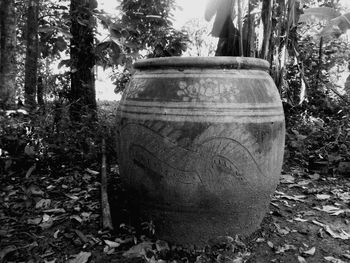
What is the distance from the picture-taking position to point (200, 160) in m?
1.88

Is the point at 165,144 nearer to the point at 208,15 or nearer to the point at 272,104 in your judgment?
the point at 272,104

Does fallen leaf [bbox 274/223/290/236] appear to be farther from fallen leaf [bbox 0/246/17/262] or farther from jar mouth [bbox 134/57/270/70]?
fallen leaf [bbox 0/246/17/262]

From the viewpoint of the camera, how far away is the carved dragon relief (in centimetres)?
188

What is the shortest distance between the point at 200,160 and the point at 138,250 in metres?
0.65

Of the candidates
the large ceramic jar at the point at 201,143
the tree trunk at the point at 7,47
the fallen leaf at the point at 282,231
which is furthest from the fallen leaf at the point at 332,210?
the tree trunk at the point at 7,47

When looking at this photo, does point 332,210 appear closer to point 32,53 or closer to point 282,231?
point 282,231

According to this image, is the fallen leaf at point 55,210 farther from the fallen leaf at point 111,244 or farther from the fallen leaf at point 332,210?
the fallen leaf at point 332,210

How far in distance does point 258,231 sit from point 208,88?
104 cm

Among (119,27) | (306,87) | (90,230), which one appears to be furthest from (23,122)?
(306,87)

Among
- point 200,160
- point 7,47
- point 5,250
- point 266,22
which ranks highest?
point 266,22

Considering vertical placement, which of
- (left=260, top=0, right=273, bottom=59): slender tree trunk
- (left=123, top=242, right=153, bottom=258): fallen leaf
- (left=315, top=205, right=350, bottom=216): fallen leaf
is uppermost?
(left=260, top=0, right=273, bottom=59): slender tree trunk

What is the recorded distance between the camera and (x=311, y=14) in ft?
18.9

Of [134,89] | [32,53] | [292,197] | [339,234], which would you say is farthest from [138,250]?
[32,53]

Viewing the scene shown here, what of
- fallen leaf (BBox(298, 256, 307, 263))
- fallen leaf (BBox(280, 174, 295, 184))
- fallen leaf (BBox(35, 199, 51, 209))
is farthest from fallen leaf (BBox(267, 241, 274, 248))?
fallen leaf (BBox(35, 199, 51, 209))
